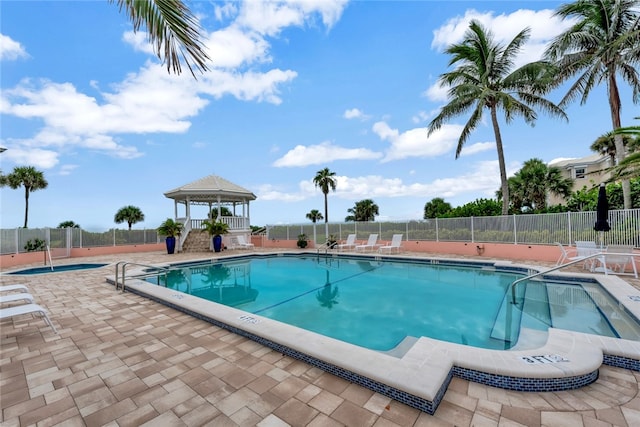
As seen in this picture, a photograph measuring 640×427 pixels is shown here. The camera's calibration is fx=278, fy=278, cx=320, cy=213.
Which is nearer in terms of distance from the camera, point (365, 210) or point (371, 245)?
point (371, 245)

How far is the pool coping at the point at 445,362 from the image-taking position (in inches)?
101

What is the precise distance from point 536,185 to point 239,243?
23.1 metres

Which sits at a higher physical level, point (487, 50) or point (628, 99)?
point (487, 50)

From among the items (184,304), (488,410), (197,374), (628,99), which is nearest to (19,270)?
(184,304)

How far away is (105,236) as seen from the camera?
16766mm

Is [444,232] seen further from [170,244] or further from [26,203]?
[26,203]

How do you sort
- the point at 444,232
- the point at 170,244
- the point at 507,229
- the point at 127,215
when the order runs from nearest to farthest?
the point at 507,229
the point at 444,232
the point at 170,244
the point at 127,215

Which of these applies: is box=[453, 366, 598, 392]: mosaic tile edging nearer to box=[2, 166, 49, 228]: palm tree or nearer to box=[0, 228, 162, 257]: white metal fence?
box=[0, 228, 162, 257]: white metal fence

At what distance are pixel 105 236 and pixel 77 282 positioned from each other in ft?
35.0

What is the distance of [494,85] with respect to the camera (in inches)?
563

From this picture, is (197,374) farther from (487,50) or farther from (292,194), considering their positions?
(292,194)

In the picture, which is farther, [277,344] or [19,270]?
[19,270]

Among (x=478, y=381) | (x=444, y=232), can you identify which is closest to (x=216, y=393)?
(x=478, y=381)

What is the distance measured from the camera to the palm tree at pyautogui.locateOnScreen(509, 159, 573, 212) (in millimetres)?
21719
